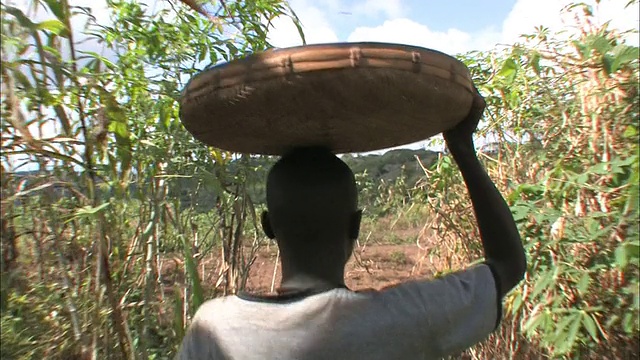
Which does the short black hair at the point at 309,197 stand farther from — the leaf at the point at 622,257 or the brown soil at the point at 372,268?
the brown soil at the point at 372,268

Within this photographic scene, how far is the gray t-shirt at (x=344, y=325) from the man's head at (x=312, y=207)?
118mm

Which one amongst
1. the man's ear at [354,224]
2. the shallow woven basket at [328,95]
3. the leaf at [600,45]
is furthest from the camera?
the leaf at [600,45]

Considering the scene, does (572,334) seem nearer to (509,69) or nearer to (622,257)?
(622,257)

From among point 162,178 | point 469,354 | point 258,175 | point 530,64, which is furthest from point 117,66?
point 469,354

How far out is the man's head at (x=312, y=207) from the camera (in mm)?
1260

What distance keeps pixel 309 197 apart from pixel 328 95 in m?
0.23

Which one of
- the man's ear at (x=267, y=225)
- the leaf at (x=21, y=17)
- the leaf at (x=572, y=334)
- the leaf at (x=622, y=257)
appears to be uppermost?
the leaf at (x=21, y=17)

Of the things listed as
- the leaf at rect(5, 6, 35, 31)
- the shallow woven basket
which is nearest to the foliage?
the leaf at rect(5, 6, 35, 31)

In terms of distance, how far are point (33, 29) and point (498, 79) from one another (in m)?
2.23

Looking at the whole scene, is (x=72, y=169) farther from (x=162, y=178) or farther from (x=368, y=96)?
(x=368, y=96)

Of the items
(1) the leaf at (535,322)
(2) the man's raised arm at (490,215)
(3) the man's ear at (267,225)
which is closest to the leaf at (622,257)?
(1) the leaf at (535,322)

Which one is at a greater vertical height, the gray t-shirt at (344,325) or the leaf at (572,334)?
the gray t-shirt at (344,325)

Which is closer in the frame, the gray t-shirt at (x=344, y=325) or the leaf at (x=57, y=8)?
the gray t-shirt at (x=344, y=325)

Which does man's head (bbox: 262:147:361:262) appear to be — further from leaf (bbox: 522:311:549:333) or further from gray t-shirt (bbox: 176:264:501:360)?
leaf (bbox: 522:311:549:333)
